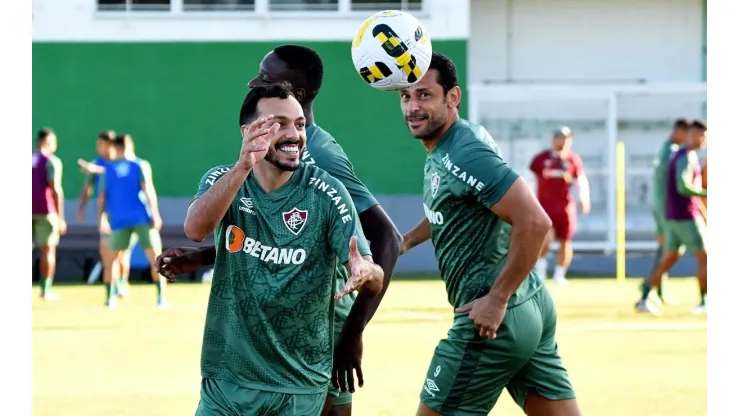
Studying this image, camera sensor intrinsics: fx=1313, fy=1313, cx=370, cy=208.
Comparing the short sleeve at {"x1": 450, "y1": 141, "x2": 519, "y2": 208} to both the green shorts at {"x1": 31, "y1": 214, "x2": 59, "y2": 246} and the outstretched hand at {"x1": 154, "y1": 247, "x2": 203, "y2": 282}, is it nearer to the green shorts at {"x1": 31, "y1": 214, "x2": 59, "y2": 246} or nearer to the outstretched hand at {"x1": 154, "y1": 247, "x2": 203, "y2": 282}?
the outstretched hand at {"x1": 154, "y1": 247, "x2": 203, "y2": 282}

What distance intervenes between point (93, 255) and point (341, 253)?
18.8 m

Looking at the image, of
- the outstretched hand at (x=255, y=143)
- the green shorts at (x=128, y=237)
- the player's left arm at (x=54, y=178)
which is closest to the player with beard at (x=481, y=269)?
the outstretched hand at (x=255, y=143)

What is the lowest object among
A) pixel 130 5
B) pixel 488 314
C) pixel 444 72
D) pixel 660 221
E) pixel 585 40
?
pixel 660 221

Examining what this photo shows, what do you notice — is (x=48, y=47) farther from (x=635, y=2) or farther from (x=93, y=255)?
(x=635, y=2)

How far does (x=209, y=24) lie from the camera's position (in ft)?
86.7

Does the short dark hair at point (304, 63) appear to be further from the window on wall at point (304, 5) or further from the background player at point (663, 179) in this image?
the window on wall at point (304, 5)

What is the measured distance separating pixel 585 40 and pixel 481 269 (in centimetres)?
2232

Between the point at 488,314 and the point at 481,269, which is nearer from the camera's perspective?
the point at 488,314

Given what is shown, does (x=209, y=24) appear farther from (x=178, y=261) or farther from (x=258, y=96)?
(x=258, y=96)

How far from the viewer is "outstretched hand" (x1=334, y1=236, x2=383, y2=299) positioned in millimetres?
5098

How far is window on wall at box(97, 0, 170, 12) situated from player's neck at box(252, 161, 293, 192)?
70.3 ft

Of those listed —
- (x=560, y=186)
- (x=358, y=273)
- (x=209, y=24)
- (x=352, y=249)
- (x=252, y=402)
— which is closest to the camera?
(x=358, y=273)

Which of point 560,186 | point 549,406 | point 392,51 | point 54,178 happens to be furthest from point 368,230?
point 560,186

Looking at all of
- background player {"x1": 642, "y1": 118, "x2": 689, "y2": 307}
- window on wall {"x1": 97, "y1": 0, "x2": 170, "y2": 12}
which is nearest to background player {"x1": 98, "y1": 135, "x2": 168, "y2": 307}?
background player {"x1": 642, "y1": 118, "x2": 689, "y2": 307}
